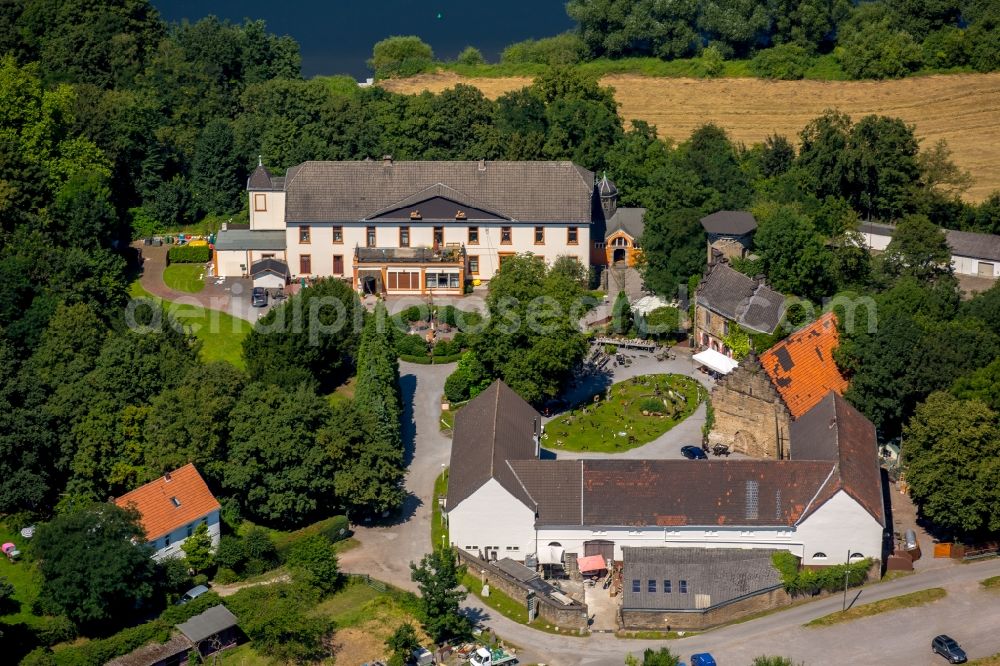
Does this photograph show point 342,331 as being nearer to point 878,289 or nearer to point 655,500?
point 655,500

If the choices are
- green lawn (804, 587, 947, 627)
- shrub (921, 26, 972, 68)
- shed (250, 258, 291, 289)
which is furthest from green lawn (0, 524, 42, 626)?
shrub (921, 26, 972, 68)

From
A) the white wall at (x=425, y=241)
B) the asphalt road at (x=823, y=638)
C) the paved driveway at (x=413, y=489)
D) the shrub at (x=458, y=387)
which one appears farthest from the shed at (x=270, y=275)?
the asphalt road at (x=823, y=638)

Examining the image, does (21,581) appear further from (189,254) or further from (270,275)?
(189,254)

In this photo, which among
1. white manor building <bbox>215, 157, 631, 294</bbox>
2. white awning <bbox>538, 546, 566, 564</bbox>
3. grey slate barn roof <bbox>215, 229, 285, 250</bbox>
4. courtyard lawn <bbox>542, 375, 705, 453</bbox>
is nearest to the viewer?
white awning <bbox>538, 546, 566, 564</bbox>

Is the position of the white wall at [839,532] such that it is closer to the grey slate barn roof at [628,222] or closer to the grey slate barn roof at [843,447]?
the grey slate barn roof at [843,447]

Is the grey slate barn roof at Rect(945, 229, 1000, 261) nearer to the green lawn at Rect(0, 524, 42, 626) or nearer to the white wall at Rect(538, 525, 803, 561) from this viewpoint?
the white wall at Rect(538, 525, 803, 561)

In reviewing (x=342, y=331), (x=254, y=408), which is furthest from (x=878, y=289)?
(x=254, y=408)
